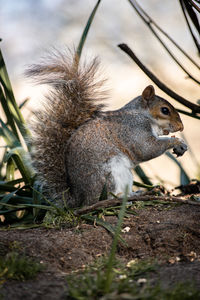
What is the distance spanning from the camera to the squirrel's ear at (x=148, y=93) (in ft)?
10.9

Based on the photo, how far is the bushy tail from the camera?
9.50ft

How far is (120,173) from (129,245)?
672 mm

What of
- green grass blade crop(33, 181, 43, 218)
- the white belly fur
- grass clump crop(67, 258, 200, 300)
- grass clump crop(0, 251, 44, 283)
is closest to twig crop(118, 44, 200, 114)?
the white belly fur

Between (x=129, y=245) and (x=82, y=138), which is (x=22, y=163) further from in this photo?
(x=129, y=245)

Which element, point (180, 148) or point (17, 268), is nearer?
point (17, 268)

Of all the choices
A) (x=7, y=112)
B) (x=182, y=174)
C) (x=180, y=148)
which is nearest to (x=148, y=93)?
(x=180, y=148)

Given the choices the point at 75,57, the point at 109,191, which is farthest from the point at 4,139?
the point at 109,191

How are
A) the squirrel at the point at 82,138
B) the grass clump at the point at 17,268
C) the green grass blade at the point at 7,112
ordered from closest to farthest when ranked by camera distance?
the grass clump at the point at 17,268, the squirrel at the point at 82,138, the green grass blade at the point at 7,112

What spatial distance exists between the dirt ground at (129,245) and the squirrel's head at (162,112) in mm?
865

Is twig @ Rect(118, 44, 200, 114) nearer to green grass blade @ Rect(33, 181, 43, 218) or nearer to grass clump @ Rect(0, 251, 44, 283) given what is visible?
green grass blade @ Rect(33, 181, 43, 218)

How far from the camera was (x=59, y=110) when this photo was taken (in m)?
2.95

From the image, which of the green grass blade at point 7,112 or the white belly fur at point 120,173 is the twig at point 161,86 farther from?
the green grass blade at point 7,112

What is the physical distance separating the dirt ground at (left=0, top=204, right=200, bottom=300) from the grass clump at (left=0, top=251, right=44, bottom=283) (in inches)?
1.3

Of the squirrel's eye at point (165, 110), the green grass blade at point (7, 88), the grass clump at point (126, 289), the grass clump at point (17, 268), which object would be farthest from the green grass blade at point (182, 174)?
the grass clump at point (17, 268)
